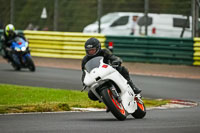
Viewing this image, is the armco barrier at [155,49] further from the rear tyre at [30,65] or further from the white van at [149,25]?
the rear tyre at [30,65]

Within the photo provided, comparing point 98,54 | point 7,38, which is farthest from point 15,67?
point 98,54

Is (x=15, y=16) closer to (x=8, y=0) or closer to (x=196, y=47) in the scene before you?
(x=8, y=0)

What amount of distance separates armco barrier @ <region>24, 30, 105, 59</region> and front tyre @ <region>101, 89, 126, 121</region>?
14090mm

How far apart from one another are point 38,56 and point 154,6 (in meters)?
5.42

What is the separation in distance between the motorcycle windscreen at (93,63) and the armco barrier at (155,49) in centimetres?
1260

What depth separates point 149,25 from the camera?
23.5 metres

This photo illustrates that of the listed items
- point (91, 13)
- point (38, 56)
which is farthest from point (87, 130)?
point (38, 56)

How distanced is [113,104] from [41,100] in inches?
146

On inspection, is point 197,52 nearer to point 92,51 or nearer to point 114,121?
point 92,51

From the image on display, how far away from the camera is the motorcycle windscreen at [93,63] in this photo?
9.02 m

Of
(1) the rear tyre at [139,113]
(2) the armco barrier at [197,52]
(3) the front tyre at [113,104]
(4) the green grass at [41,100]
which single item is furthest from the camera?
(2) the armco barrier at [197,52]

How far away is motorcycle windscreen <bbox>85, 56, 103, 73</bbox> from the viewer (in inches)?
355

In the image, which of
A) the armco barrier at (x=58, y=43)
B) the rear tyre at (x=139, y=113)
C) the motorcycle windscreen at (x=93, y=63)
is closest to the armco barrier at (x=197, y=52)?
the armco barrier at (x=58, y=43)

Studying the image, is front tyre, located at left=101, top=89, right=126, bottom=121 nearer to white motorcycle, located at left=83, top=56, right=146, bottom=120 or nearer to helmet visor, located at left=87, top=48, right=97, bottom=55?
white motorcycle, located at left=83, top=56, right=146, bottom=120
